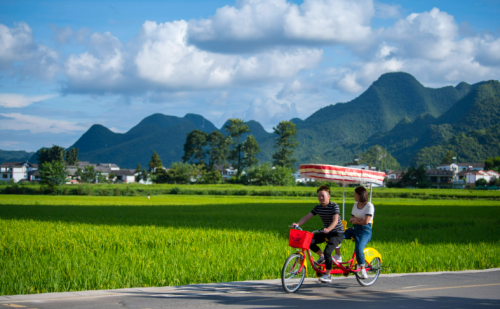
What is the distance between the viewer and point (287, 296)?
24.1 feet

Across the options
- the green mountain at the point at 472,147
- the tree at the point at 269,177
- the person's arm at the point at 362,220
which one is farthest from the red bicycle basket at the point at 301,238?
the green mountain at the point at 472,147

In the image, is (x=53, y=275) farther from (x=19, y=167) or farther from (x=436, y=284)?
(x=19, y=167)

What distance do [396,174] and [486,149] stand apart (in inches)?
1398

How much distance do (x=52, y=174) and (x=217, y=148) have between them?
62198 mm

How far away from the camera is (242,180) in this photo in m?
95.1

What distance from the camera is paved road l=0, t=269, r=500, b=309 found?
676 cm

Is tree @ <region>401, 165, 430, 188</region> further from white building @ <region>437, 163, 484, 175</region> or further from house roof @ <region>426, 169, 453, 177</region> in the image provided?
white building @ <region>437, 163, 484, 175</region>

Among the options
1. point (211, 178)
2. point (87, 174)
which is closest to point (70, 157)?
point (87, 174)

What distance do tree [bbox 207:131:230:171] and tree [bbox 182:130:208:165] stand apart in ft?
7.11

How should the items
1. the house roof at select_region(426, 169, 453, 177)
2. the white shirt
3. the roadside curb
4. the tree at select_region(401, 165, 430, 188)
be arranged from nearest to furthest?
the roadside curb
the white shirt
the tree at select_region(401, 165, 430, 188)
the house roof at select_region(426, 169, 453, 177)

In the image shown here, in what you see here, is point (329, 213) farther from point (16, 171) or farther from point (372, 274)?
point (16, 171)

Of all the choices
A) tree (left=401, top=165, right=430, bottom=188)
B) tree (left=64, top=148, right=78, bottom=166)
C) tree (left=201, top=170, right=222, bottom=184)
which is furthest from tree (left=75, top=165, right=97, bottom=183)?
tree (left=401, top=165, right=430, bottom=188)

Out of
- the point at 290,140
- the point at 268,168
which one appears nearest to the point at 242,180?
the point at 268,168

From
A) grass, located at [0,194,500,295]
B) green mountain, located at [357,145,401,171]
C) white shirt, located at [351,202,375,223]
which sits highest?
green mountain, located at [357,145,401,171]
